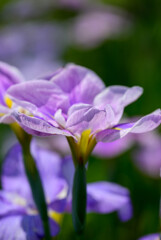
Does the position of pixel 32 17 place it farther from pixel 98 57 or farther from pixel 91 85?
pixel 91 85

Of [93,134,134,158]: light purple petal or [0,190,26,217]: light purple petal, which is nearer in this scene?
[0,190,26,217]: light purple petal

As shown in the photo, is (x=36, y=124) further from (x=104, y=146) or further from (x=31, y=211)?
(x=104, y=146)

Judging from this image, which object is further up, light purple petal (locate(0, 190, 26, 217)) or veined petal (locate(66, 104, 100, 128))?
veined petal (locate(66, 104, 100, 128))

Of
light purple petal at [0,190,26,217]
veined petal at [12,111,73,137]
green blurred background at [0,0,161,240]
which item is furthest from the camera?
green blurred background at [0,0,161,240]

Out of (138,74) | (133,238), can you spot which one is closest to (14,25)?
(138,74)

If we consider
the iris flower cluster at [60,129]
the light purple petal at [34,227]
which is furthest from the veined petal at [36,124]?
the light purple petal at [34,227]

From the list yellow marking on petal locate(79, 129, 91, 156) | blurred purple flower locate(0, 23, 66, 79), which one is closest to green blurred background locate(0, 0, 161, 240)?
blurred purple flower locate(0, 23, 66, 79)

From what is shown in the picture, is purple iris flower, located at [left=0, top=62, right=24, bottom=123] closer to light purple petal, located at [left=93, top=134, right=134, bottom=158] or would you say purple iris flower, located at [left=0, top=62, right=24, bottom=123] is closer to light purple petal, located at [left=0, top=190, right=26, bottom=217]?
light purple petal, located at [left=0, top=190, right=26, bottom=217]

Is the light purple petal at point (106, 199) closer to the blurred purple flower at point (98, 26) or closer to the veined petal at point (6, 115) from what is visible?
the veined petal at point (6, 115)
